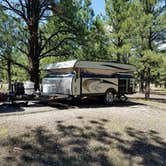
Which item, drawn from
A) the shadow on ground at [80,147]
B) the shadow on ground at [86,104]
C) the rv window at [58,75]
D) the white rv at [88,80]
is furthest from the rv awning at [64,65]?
the shadow on ground at [80,147]

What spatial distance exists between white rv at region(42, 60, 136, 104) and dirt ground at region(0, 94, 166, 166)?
419 cm

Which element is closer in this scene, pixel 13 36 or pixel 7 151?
pixel 7 151

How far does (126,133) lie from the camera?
962 cm

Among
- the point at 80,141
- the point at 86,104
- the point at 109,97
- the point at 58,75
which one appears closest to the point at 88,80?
the point at 86,104

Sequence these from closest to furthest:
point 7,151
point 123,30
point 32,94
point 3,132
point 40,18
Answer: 1. point 7,151
2. point 3,132
3. point 32,94
4. point 40,18
5. point 123,30

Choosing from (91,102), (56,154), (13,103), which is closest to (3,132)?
(56,154)

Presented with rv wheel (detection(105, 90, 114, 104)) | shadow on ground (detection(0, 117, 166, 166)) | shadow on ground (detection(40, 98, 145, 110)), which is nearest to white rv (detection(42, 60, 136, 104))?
rv wheel (detection(105, 90, 114, 104))

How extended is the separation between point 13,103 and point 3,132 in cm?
646

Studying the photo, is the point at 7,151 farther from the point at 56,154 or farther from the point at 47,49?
the point at 47,49

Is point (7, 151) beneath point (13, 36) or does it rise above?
beneath

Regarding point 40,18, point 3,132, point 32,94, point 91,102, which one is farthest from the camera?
point 40,18

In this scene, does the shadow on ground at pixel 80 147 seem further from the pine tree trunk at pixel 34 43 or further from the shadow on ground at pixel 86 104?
the pine tree trunk at pixel 34 43

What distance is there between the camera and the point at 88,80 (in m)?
16.0

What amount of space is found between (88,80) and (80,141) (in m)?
7.65
